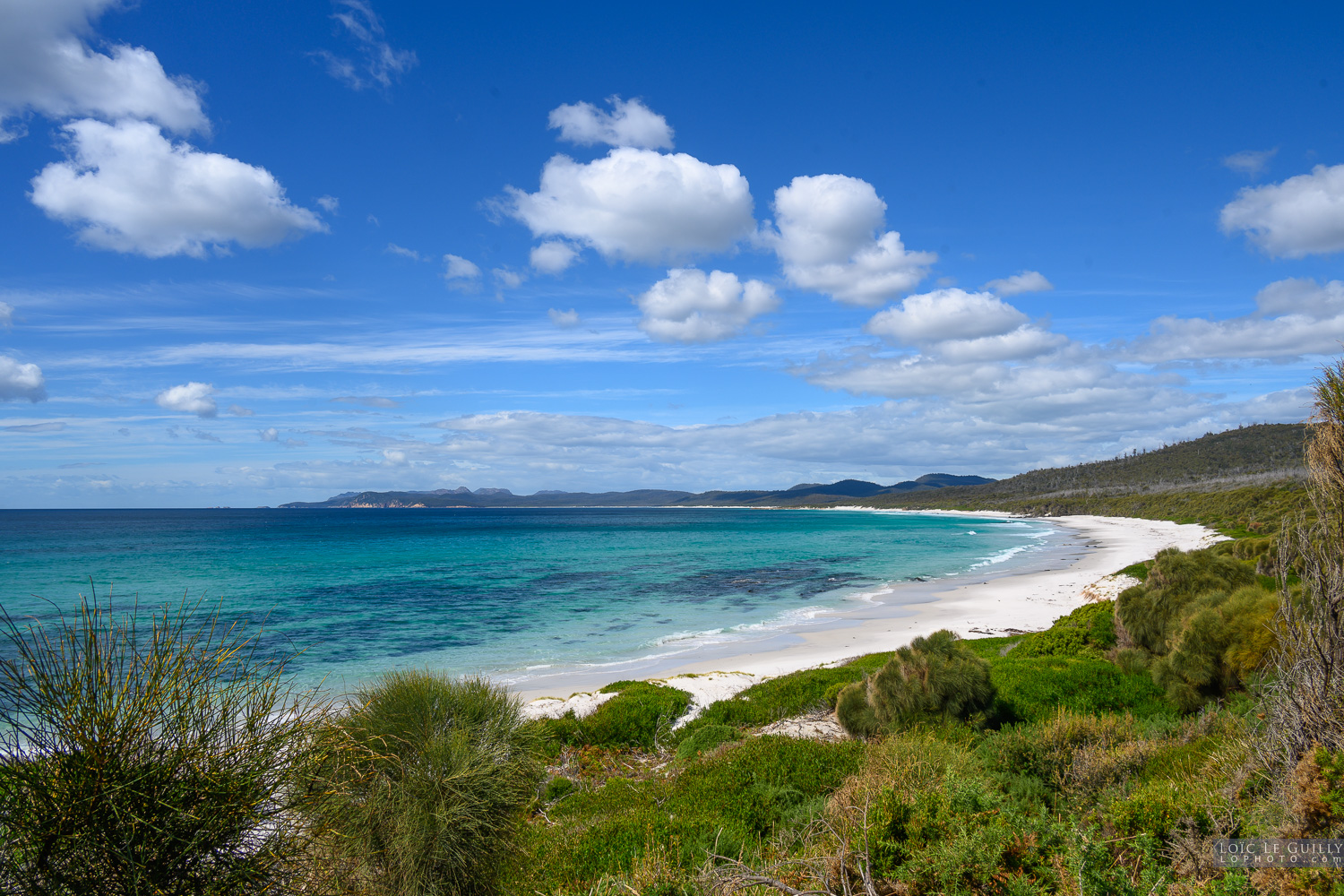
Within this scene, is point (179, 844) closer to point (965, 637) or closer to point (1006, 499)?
point (965, 637)

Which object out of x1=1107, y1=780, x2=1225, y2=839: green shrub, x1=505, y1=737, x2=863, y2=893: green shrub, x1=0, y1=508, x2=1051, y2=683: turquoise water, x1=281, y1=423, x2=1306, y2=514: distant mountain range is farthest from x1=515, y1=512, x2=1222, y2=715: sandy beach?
x1=281, y1=423, x2=1306, y2=514: distant mountain range

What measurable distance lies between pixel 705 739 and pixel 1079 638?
1027 centimetres

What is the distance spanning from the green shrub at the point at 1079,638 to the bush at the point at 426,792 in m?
13.9

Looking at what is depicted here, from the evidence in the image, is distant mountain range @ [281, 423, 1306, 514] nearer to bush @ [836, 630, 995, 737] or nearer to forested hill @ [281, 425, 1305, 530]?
forested hill @ [281, 425, 1305, 530]

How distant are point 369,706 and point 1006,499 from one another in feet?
581

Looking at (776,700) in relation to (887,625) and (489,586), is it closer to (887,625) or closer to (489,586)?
(887,625)

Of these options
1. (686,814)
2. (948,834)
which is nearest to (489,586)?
(686,814)

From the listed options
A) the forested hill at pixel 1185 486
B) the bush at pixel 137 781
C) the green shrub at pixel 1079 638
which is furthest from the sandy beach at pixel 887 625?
the forested hill at pixel 1185 486

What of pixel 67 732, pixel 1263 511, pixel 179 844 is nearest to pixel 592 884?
pixel 179 844

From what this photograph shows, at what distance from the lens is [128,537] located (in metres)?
87.4

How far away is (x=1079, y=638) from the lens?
50.7ft

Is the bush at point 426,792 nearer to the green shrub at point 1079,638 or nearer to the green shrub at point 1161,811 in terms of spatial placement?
the green shrub at point 1161,811

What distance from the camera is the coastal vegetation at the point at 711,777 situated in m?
2.88

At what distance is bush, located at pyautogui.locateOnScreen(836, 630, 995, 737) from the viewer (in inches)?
379
